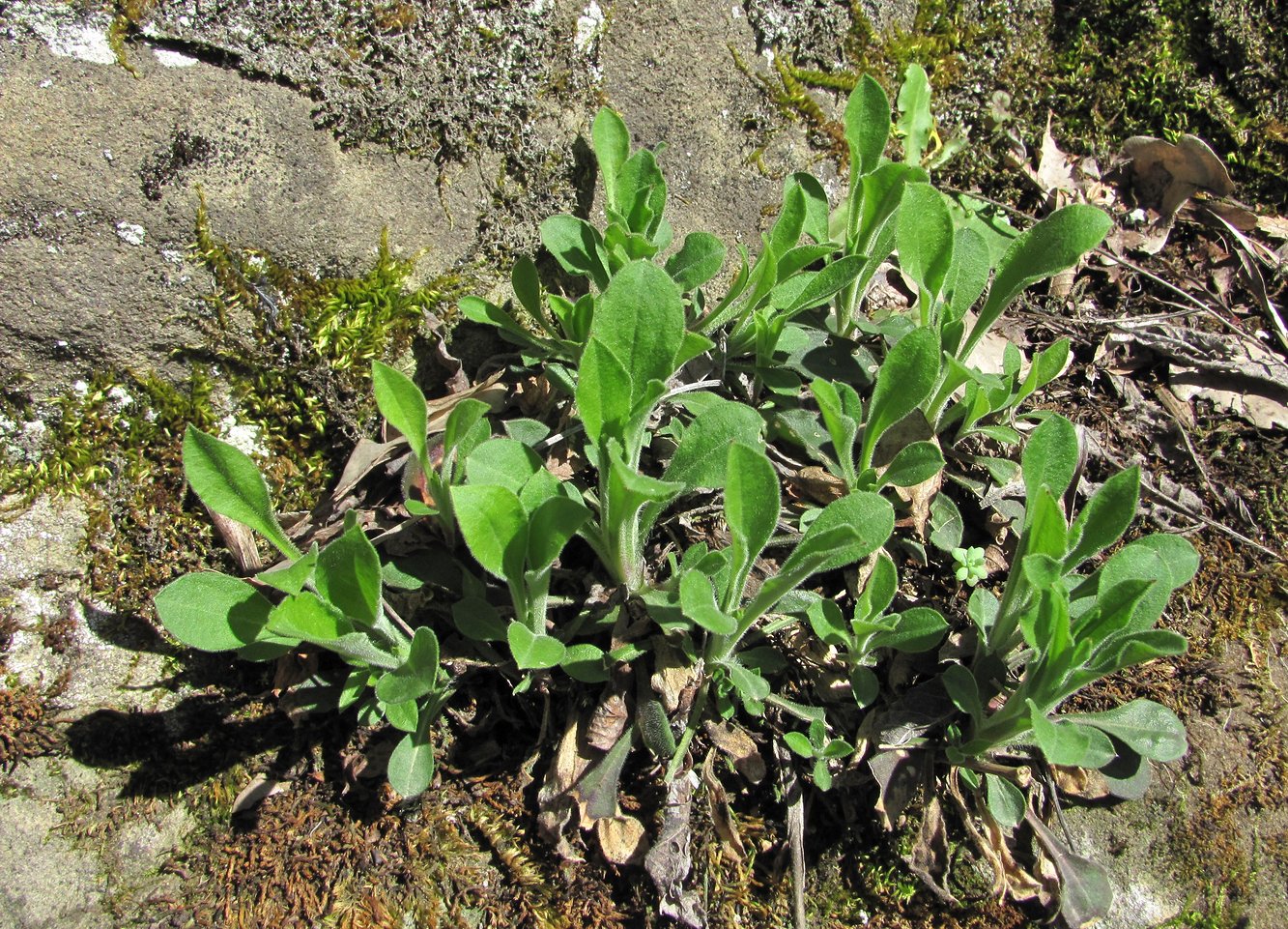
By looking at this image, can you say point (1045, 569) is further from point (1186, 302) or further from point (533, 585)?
point (1186, 302)

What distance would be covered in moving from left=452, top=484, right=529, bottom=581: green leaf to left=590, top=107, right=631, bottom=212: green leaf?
0.90 m

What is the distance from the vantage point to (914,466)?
1.90 metres

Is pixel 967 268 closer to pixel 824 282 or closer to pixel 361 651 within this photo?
pixel 824 282

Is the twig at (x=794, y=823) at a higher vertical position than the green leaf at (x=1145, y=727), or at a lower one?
lower

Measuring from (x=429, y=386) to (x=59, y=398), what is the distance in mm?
806

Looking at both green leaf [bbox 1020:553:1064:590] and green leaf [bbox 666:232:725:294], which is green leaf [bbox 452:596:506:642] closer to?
green leaf [bbox 666:232:725:294]

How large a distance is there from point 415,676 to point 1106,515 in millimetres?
1376

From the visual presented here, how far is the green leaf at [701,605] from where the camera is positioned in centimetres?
150

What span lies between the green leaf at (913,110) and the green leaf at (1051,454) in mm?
992

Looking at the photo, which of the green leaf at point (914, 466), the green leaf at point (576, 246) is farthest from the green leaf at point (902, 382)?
the green leaf at point (576, 246)

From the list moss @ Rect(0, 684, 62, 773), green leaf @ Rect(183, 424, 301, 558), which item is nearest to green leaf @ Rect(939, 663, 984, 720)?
green leaf @ Rect(183, 424, 301, 558)

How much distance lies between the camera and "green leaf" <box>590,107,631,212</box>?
211 centimetres

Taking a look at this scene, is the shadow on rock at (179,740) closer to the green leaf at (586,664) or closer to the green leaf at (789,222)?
the green leaf at (586,664)

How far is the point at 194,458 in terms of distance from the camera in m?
1.63
